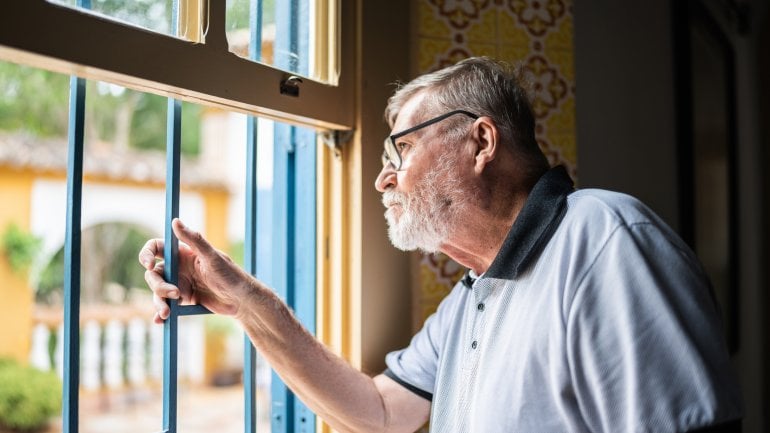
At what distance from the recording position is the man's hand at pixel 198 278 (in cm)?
105

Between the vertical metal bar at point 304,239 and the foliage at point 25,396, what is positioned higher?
the vertical metal bar at point 304,239

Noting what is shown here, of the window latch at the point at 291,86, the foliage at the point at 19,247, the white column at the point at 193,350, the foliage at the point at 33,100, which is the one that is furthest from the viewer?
the foliage at the point at 33,100

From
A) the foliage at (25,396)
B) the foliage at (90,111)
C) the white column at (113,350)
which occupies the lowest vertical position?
the foliage at (25,396)

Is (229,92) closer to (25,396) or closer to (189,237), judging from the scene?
(189,237)

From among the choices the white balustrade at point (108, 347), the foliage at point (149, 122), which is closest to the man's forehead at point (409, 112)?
the white balustrade at point (108, 347)

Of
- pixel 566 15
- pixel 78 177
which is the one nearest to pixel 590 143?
pixel 566 15

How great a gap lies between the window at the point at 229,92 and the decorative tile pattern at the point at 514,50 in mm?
233

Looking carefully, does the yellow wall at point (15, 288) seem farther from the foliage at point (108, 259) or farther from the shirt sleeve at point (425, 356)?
the shirt sleeve at point (425, 356)

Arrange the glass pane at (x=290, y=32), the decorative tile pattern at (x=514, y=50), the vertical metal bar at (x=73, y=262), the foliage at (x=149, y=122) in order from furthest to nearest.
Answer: the foliage at (x=149, y=122) → the decorative tile pattern at (x=514, y=50) → the glass pane at (x=290, y=32) → the vertical metal bar at (x=73, y=262)

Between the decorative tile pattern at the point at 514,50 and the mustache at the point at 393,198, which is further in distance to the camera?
the decorative tile pattern at the point at 514,50

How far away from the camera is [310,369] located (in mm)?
1238

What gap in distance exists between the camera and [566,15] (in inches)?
62.9

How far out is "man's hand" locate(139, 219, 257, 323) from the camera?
3.46ft

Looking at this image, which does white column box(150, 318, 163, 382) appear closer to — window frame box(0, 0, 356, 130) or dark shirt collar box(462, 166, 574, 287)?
window frame box(0, 0, 356, 130)
